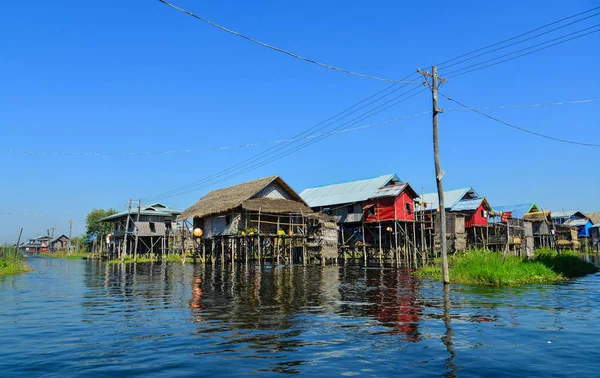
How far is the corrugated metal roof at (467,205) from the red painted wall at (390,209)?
302 inches

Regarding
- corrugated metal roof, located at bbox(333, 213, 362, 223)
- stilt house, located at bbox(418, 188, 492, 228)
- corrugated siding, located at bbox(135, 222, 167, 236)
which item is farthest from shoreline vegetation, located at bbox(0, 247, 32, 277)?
stilt house, located at bbox(418, 188, 492, 228)

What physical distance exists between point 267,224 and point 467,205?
Result: 21.5 meters

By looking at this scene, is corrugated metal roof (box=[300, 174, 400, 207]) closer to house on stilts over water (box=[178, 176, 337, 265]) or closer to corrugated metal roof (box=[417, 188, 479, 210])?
house on stilts over water (box=[178, 176, 337, 265])

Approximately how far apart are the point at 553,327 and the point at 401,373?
183 inches

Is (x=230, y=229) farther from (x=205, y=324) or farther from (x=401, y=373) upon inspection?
(x=401, y=373)

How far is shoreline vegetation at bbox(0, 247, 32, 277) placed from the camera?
2355cm

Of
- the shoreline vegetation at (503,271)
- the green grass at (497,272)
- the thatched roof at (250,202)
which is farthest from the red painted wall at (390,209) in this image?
the green grass at (497,272)

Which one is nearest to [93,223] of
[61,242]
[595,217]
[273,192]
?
[61,242]

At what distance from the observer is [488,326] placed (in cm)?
860

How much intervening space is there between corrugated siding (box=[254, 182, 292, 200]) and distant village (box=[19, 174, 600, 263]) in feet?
0.26

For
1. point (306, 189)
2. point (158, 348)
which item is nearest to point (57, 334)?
point (158, 348)

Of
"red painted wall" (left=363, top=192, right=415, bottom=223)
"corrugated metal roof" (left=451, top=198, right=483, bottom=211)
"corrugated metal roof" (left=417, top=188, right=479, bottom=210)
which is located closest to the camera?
"red painted wall" (left=363, top=192, right=415, bottom=223)

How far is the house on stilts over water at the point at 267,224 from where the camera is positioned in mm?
33188

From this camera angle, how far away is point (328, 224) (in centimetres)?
3516
